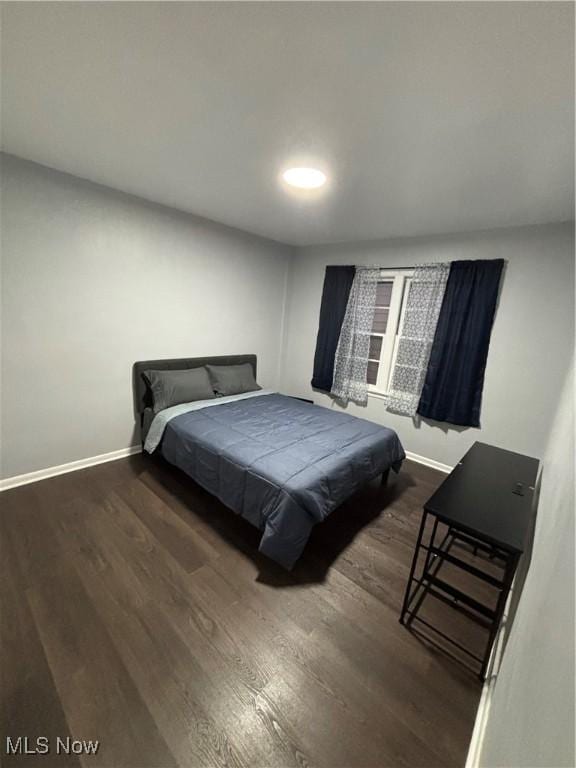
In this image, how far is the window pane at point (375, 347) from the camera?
358 cm

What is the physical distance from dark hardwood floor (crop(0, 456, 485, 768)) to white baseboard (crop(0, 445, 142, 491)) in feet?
0.80

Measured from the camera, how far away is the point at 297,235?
350cm

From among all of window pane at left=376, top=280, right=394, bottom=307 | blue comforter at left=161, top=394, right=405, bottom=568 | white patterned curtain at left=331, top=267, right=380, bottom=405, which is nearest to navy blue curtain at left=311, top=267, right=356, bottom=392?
white patterned curtain at left=331, top=267, right=380, bottom=405

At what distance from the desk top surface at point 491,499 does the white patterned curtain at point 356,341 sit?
Answer: 1.84 m

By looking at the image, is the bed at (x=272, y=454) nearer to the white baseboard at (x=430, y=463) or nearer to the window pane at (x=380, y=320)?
the white baseboard at (x=430, y=463)

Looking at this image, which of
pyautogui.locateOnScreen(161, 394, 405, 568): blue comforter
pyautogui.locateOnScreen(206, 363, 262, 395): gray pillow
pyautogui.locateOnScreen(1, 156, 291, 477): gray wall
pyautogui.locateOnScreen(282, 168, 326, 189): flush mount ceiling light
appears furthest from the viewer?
pyautogui.locateOnScreen(206, 363, 262, 395): gray pillow

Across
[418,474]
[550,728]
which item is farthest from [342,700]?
[418,474]

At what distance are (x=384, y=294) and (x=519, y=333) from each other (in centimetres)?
141

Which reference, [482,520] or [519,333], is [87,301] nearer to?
[482,520]

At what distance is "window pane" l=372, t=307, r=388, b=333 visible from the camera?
3493mm

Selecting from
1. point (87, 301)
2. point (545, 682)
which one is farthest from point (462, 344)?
point (87, 301)

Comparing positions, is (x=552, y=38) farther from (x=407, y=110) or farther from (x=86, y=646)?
(x=86, y=646)

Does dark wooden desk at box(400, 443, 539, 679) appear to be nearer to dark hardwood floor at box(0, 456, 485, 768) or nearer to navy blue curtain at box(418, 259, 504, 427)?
dark hardwood floor at box(0, 456, 485, 768)

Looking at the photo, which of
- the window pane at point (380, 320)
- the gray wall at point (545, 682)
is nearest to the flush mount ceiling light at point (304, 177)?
the window pane at point (380, 320)
